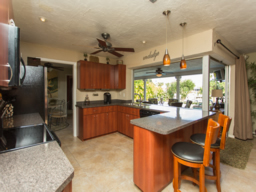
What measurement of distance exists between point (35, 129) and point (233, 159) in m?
3.40

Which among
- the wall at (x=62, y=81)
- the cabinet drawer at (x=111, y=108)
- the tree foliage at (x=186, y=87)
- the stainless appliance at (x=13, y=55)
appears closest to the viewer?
the stainless appliance at (x=13, y=55)

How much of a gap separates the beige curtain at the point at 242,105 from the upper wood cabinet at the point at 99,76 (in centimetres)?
329

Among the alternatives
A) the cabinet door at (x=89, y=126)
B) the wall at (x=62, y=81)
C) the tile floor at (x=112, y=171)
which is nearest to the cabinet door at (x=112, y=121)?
the cabinet door at (x=89, y=126)

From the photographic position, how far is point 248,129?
3.43 m

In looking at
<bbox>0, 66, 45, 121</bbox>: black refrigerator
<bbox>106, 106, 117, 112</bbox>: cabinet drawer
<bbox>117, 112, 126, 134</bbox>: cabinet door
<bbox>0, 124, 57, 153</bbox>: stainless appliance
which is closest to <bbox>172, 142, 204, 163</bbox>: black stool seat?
<bbox>0, 124, 57, 153</bbox>: stainless appliance

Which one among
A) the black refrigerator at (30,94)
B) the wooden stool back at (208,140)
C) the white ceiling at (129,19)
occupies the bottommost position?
the wooden stool back at (208,140)

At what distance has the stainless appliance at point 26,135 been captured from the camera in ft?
4.01

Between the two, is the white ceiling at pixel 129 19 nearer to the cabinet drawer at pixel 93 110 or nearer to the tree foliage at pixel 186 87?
the cabinet drawer at pixel 93 110

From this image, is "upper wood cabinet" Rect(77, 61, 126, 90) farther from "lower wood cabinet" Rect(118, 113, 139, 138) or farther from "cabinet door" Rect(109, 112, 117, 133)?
"lower wood cabinet" Rect(118, 113, 139, 138)

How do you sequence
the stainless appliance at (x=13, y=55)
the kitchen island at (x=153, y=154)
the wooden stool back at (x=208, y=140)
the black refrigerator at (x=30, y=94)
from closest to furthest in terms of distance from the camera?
the stainless appliance at (x=13, y=55), the wooden stool back at (x=208, y=140), the kitchen island at (x=153, y=154), the black refrigerator at (x=30, y=94)

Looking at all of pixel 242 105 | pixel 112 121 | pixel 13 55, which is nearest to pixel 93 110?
pixel 112 121

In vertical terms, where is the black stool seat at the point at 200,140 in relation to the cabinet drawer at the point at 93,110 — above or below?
below

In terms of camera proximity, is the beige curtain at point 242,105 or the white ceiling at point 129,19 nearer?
the white ceiling at point 129,19

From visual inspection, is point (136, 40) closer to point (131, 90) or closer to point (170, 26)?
point (170, 26)
